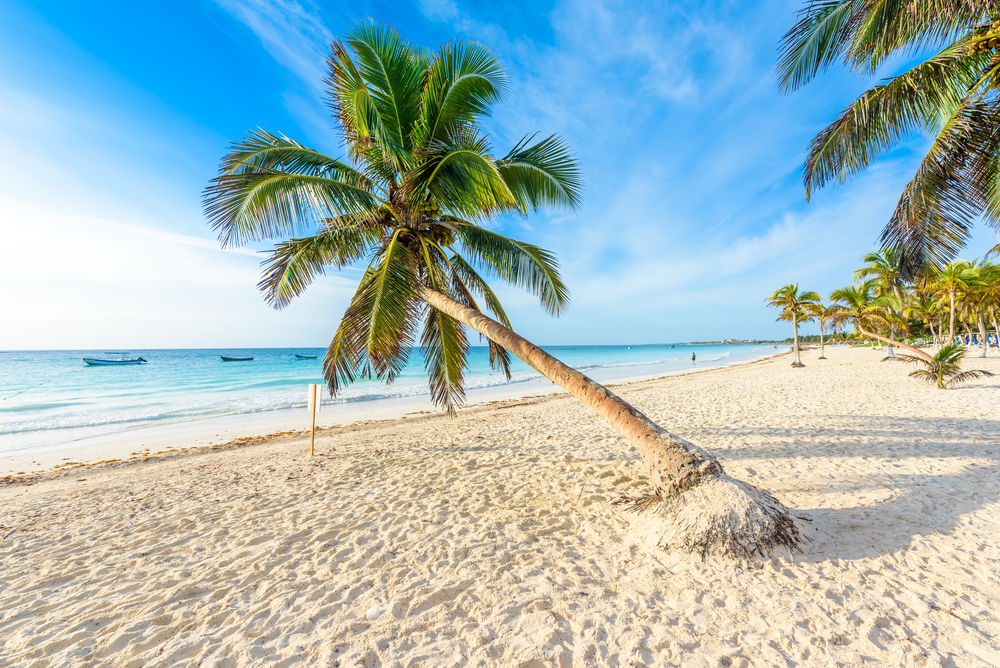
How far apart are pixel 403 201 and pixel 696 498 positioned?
4933 millimetres

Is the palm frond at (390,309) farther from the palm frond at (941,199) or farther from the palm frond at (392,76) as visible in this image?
the palm frond at (941,199)

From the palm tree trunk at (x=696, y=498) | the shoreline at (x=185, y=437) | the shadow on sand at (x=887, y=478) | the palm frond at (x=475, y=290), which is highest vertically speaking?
the palm frond at (x=475, y=290)

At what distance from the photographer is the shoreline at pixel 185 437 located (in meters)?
7.67

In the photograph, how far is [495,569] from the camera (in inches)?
117

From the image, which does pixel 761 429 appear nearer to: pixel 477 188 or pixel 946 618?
pixel 946 618

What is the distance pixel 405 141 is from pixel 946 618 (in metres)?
6.80

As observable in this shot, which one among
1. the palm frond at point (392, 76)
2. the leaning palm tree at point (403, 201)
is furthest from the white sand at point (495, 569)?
the palm frond at point (392, 76)

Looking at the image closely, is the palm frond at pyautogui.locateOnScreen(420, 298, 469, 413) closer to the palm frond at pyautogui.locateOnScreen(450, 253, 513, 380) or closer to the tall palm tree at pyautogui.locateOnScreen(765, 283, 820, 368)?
the palm frond at pyautogui.locateOnScreen(450, 253, 513, 380)

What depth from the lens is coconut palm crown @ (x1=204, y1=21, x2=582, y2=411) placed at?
184 inches

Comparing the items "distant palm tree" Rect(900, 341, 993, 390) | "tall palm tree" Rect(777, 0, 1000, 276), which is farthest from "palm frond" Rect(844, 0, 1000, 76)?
"distant palm tree" Rect(900, 341, 993, 390)

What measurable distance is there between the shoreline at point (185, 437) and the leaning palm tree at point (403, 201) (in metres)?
5.69

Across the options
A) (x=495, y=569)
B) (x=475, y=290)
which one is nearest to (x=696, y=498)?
(x=495, y=569)

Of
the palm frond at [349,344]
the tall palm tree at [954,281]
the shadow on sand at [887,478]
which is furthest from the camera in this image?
the tall palm tree at [954,281]

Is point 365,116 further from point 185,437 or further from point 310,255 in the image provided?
point 185,437
